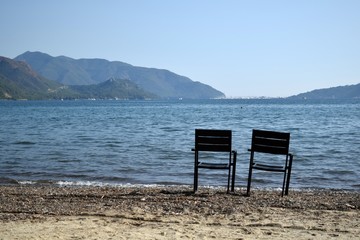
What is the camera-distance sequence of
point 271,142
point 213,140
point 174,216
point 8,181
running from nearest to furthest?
point 174,216 < point 271,142 < point 213,140 < point 8,181

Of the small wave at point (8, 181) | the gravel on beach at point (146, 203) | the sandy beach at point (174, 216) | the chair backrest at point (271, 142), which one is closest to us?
the sandy beach at point (174, 216)

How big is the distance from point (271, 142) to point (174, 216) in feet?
11.6

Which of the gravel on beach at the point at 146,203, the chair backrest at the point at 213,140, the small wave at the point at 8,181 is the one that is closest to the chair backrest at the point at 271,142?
the chair backrest at the point at 213,140

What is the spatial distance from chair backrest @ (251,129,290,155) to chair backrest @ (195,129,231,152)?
26.8 inches

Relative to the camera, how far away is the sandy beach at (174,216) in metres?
6.56

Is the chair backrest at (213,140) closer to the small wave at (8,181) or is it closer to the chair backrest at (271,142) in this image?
the chair backrest at (271,142)

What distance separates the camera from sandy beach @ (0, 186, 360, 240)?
6.56m

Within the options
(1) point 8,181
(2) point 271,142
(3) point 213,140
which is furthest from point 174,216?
(1) point 8,181

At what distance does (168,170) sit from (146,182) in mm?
2235

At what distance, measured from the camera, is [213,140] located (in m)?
10.5

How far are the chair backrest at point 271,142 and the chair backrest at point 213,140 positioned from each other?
0.68 metres

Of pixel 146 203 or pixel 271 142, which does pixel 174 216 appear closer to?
pixel 146 203

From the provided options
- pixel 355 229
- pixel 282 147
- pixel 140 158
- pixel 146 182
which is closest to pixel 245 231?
pixel 355 229

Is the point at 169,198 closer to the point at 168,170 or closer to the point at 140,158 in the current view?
the point at 168,170
